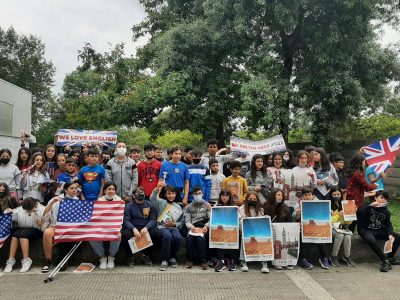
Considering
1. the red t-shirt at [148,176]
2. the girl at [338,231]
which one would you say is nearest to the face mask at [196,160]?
the red t-shirt at [148,176]

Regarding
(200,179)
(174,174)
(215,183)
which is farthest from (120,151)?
(215,183)

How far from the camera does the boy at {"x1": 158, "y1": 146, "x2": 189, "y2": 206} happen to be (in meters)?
7.18

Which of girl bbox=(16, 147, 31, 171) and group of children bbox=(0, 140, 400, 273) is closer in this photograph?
group of children bbox=(0, 140, 400, 273)

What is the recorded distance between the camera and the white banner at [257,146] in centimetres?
868

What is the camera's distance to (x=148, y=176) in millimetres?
7402

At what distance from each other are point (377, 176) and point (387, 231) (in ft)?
3.88

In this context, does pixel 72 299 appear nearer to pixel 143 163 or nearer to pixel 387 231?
pixel 143 163

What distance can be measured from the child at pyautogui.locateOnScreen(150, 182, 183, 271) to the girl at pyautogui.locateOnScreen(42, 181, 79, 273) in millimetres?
1319

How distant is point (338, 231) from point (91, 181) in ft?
14.0

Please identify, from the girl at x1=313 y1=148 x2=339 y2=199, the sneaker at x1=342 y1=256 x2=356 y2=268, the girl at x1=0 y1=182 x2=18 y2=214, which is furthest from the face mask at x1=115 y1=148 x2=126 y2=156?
the sneaker at x1=342 y1=256 x2=356 y2=268

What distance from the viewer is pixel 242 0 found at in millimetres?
12352

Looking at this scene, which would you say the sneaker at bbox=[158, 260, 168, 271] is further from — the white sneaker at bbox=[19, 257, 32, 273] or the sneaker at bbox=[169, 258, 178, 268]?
the white sneaker at bbox=[19, 257, 32, 273]

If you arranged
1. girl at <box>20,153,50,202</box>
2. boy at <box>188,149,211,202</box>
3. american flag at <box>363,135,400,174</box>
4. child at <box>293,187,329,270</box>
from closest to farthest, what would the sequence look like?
child at <box>293,187,329,270</box> → girl at <box>20,153,50,202</box> → boy at <box>188,149,211,202</box> → american flag at <box>363,135,400,174</box>

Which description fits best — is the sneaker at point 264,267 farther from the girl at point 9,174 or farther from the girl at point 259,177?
the girl at point 9,174
